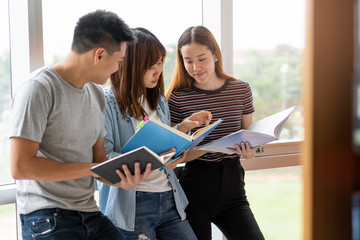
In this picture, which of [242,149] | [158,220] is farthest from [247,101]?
[158,220]

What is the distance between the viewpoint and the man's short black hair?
4.75 ft

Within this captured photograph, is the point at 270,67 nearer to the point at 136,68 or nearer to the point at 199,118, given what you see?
the point at 199,118

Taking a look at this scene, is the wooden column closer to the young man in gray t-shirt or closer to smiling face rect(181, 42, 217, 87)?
the young man in gray t-shirt

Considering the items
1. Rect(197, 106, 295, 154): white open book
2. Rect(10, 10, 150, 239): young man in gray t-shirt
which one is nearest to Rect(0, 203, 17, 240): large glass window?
Rect(10, 10, 150, 239): young man in gray t-shirt

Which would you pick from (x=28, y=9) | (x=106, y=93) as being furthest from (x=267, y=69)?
(x=28, y=9)

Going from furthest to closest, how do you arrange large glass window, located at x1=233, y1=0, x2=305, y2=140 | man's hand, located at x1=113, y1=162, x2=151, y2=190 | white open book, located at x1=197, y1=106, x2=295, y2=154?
large glass window, located at x1=233, y1=0, x2=305, y2=140, white open book, located at x1=197, y1=106, x2=295, y2=154, man's hand, located at x1=113, y1=162, x2=151, y2=190

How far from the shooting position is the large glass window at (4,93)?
1854 millimetres

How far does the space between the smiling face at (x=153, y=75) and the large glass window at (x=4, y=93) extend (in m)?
0.63

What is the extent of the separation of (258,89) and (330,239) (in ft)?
6.89

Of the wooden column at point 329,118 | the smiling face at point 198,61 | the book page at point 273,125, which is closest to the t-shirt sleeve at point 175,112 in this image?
the smiling face at point 198,61

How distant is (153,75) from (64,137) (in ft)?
1.69

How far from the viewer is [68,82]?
1485 mm

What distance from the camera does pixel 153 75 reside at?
71.1 inches

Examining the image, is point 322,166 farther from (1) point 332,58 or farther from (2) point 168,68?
(2) point 168,68
